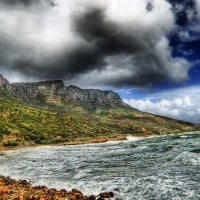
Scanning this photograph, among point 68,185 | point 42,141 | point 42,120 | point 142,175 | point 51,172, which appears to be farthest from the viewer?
point 42,120

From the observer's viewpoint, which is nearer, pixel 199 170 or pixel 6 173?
pixel 199 170

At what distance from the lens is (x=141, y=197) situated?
89.4 feet

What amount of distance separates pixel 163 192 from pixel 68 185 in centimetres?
1074

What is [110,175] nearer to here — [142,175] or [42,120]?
[142,175]

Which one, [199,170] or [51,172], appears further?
[51,172]

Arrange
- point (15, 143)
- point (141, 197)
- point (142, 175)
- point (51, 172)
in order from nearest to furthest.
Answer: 1. point (141, 197)
2. point (142, 175)
3. point (51, 172)
4. point (15, 143)

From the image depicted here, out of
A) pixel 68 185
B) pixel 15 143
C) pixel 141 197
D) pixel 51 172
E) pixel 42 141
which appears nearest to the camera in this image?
pixel 141 197

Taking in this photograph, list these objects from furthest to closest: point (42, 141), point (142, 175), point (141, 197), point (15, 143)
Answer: point (42, 141), point (15, 143), point (142, 175), point (141, 197)

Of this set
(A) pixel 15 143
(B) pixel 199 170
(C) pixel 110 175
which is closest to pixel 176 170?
Answer: (B) pixel 199 170

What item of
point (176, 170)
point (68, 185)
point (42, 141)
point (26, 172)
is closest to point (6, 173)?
point (26, 172)

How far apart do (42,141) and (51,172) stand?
8927 cm

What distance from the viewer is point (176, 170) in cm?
3878

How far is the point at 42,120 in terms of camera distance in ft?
628

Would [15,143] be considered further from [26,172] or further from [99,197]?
[99,197]
